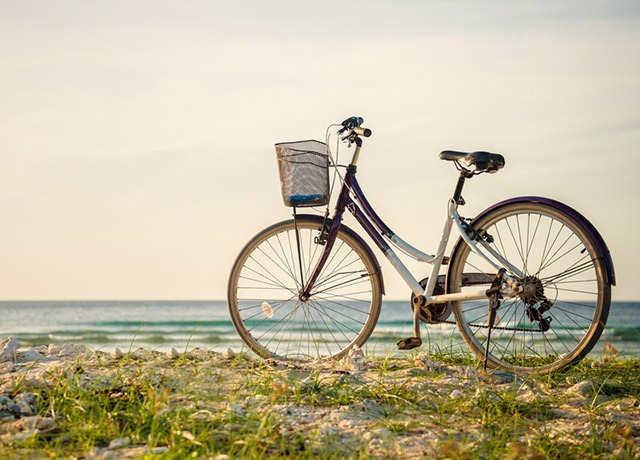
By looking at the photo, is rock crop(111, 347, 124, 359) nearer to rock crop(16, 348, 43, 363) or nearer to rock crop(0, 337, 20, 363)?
rock crop(16, 348, 43, 363)

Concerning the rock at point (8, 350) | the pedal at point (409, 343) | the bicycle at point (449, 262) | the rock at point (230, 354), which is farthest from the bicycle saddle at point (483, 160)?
the rock at point (8, 350)

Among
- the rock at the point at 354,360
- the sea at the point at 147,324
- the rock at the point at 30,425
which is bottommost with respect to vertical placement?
the sea at the point at 147,324

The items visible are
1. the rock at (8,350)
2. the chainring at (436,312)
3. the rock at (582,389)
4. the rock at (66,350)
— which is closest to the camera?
the rock at (582,389)

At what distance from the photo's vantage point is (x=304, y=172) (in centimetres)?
477

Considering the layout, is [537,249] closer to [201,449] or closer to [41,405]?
[201,449]

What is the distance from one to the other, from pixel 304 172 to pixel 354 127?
0.46 meters

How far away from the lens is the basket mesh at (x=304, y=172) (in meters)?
4.76

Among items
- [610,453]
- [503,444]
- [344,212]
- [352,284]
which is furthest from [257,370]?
[610,453]

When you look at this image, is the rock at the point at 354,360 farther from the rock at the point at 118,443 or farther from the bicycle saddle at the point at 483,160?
the rock at the point at 118,443

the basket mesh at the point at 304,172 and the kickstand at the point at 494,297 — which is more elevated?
the basket mesh at the point at 304,172

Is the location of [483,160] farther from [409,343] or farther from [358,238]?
[409,343]

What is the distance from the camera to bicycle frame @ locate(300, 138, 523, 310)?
14.7 feet

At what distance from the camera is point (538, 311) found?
4164 millimetres

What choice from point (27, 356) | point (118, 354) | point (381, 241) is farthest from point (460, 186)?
point (27, 356)
